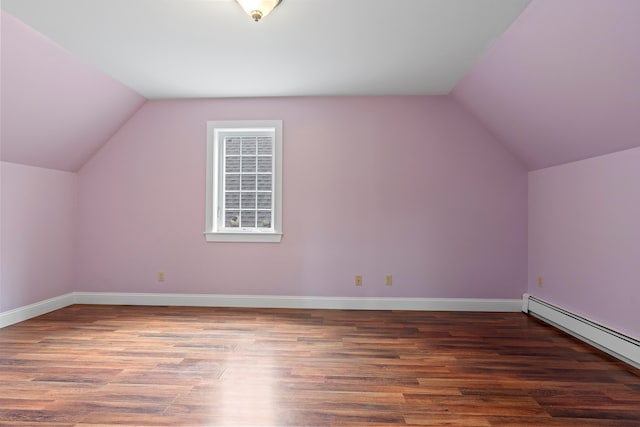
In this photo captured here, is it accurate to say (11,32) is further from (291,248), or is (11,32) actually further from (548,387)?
(548,387)

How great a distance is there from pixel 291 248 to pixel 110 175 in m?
2.45

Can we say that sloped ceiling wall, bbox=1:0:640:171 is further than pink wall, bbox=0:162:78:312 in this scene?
No

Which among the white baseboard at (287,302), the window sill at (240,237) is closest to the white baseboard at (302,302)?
the white baseboard at (287,302)

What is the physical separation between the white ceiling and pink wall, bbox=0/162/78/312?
58.3 inches

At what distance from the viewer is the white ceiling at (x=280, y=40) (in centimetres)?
269

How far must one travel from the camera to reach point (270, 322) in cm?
403

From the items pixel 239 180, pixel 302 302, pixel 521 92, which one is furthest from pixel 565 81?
pixel 239 180

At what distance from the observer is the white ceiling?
2.69 m

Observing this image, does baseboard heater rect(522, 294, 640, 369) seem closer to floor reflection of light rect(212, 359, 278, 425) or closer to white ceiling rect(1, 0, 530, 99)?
white ceiling rect(1, 0, 530, 99)

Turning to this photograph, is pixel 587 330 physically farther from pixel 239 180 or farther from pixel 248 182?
pixel 239 180

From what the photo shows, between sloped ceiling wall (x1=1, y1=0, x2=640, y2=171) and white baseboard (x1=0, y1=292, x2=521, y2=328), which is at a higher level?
sloped ceiling wall (x1=1, y1=0, x2=640, y2=171)

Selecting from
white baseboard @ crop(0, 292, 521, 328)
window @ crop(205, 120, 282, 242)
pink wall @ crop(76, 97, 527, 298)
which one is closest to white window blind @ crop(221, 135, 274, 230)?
window @ crop(205, 120, 282, 242)

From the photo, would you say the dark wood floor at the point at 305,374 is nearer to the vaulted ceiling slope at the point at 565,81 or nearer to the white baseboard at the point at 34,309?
the white baseboard at the point at 34,309

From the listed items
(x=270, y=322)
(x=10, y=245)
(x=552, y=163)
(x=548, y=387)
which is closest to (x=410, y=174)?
(x=552, y=163)
